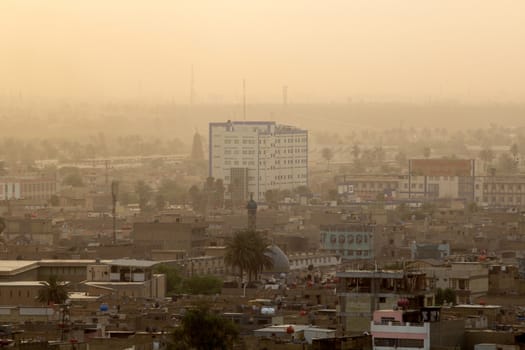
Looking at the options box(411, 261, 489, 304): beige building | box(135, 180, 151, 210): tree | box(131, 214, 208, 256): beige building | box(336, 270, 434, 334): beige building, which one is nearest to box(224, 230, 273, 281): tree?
box(411, 261, 489, 304): beige building

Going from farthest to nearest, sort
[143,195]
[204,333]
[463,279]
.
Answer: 1. [143,195]
2. [463,279]
3. [204,333]

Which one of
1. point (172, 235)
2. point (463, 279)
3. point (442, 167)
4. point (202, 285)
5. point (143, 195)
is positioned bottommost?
point (202, 285)

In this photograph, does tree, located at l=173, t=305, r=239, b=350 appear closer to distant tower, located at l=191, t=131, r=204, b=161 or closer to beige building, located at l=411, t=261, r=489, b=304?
beige building, located at l=411, t=261, r=489, b=304

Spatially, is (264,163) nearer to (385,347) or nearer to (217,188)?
(217,188)

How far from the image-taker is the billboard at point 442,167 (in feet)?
467

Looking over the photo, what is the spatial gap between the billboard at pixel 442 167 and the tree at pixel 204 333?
355ft

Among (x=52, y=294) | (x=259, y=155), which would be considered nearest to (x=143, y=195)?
(x=259, y=155)

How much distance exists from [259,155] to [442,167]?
1355 cm

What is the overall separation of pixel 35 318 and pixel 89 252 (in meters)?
27.8

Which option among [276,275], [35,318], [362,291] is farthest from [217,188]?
[362,291]

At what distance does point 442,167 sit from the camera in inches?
5733

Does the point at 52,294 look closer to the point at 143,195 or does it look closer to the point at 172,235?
the point at 172,235

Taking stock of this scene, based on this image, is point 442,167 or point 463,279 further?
point 442,167

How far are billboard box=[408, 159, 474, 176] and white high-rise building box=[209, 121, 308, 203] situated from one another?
767cm
